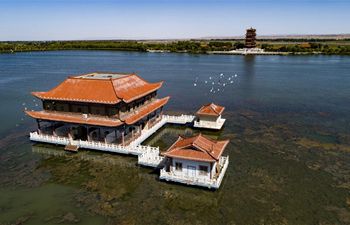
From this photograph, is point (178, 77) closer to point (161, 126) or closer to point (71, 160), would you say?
point (161, 126)

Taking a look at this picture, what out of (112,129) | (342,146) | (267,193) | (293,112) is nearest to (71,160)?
(112,129)

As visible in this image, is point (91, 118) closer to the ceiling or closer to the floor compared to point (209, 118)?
closer to the ceiling

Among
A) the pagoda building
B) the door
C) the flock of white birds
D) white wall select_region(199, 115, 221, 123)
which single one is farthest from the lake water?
the flock of white birds

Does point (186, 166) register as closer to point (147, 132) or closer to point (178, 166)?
point (178, 166)

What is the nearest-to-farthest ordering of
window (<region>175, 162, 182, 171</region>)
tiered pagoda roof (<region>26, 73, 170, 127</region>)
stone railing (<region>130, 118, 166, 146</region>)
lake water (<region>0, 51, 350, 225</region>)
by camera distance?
1. lake water (<region>0, 51, 350, 225</region>)
2. window (<region>175, 162, 182, 171</region>)
3. tiered pagoda roof (<region>26, 73, 170, 127</region>)
4. stone railing (<region>130, 118, 166, 146</region>)

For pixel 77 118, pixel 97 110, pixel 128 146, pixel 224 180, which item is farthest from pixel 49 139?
pixel 224 180

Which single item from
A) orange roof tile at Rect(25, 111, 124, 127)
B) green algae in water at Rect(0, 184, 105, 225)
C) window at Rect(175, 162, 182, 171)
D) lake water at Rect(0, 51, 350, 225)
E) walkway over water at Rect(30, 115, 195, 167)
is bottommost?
green algae in water at Rect(0, 184, 105, 225)

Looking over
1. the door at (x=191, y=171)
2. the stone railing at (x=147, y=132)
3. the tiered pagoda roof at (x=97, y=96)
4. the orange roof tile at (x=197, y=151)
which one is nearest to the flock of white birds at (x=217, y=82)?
the stone railing at (x=147, y=132)

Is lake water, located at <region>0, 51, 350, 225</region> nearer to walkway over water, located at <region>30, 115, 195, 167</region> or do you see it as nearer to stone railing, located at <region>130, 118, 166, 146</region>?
walkway over water, located at <region>30, 115, 195, 167</region>
